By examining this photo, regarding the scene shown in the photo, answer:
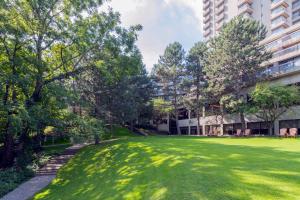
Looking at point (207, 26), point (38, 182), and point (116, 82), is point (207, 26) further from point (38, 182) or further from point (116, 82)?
point (38, 182)

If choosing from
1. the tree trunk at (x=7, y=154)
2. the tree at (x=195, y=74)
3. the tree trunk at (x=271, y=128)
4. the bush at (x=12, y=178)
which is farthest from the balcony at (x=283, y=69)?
the tree trunk at (x=7, y=154)

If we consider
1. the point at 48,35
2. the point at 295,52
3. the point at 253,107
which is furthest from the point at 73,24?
the point at 295,52

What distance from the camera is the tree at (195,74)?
3778 cm

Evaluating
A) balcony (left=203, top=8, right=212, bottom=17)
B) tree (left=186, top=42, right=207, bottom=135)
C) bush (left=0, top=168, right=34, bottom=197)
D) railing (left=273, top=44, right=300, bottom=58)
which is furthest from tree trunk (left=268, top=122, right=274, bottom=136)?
balcony (left=203, top=8, right=212, bottom=17)

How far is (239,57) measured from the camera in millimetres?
28375

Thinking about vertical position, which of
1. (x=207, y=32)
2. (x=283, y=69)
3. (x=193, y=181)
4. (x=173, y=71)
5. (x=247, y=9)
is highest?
(x=207, y=32)

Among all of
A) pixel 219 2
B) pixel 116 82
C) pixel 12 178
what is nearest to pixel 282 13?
pixel 219 2

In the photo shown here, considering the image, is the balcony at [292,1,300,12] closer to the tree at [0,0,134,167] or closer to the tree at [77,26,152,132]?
the tree at [77,26,152,132]

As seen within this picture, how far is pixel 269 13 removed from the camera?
181 ft

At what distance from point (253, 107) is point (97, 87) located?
18.7 m

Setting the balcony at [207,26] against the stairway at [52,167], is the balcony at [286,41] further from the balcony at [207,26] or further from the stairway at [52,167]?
the balcony at [207,26]

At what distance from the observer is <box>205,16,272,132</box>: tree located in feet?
93.4

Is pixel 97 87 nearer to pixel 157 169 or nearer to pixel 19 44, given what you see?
pixel 19 44

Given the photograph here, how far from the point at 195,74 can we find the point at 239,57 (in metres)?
11.3
